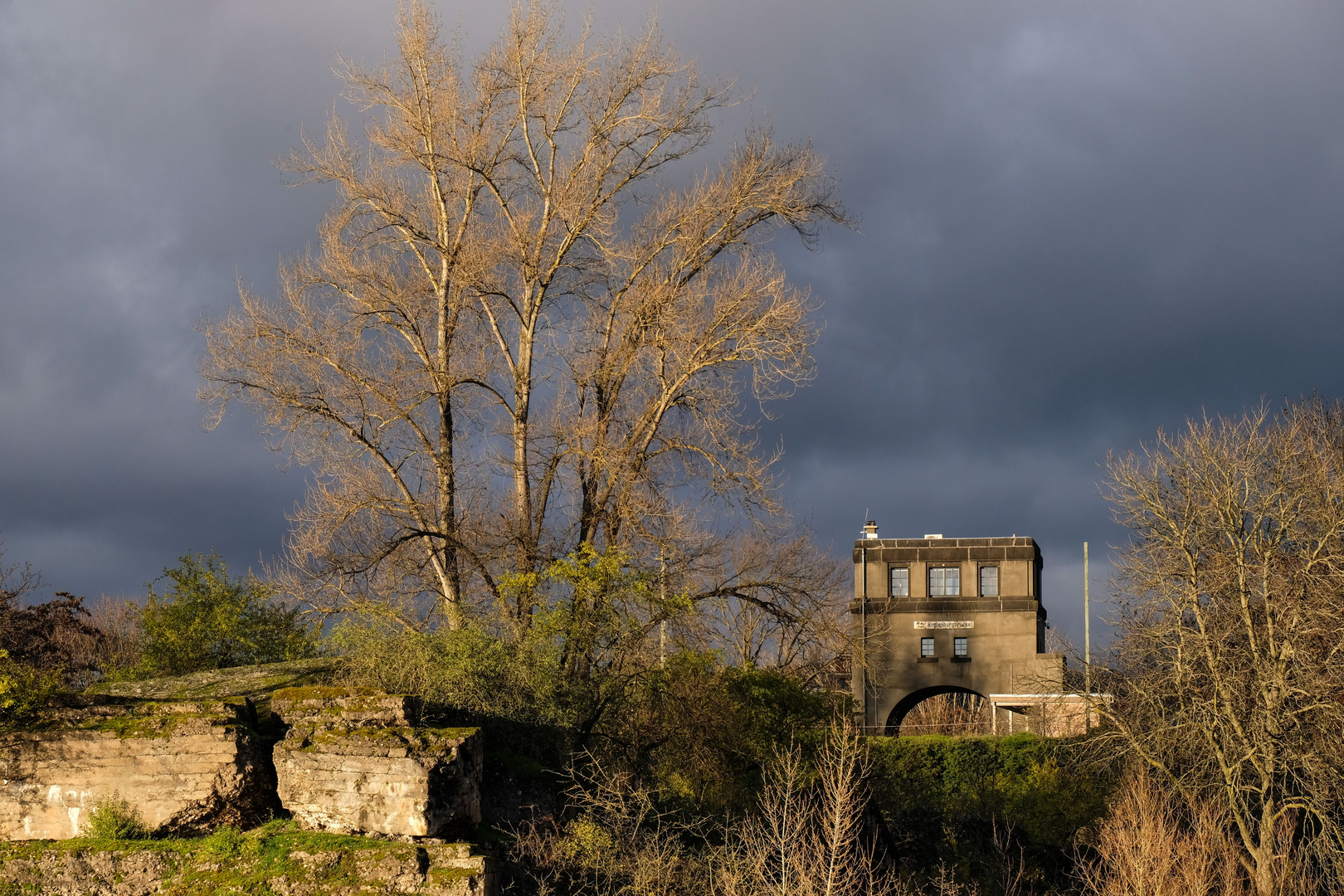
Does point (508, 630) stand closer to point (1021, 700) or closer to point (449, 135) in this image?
point (449, 135)

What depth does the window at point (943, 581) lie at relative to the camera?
53156 millimetres

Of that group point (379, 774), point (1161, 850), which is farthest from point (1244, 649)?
point (379, 774)

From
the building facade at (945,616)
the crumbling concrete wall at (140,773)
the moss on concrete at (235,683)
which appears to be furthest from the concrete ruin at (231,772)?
the building facade at (945,616)

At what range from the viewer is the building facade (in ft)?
168

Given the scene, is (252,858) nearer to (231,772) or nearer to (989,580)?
(231,772)

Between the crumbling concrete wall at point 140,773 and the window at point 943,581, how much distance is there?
41.2m

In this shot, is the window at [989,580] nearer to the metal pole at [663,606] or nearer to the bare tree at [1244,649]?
the bare tree at [1244,649]

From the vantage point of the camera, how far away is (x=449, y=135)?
28672 millimetres

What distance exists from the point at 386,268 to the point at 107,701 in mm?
14655

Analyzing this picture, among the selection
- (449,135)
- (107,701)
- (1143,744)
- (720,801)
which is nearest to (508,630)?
(720,801)

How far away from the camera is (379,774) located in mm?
15117

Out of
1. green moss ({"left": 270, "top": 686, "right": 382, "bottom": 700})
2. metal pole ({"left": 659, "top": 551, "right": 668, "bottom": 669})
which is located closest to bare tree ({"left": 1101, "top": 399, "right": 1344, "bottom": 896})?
metal pole ({"left": 659, "top": 551, "right": 668, "bottom": 669})

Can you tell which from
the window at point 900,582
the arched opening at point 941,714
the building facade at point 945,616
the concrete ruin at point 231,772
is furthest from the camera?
the window at point 900,582

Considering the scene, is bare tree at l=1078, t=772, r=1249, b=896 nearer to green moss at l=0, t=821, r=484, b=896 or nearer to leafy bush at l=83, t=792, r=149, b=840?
green moss at l=0, t=821, r=484, b=896
